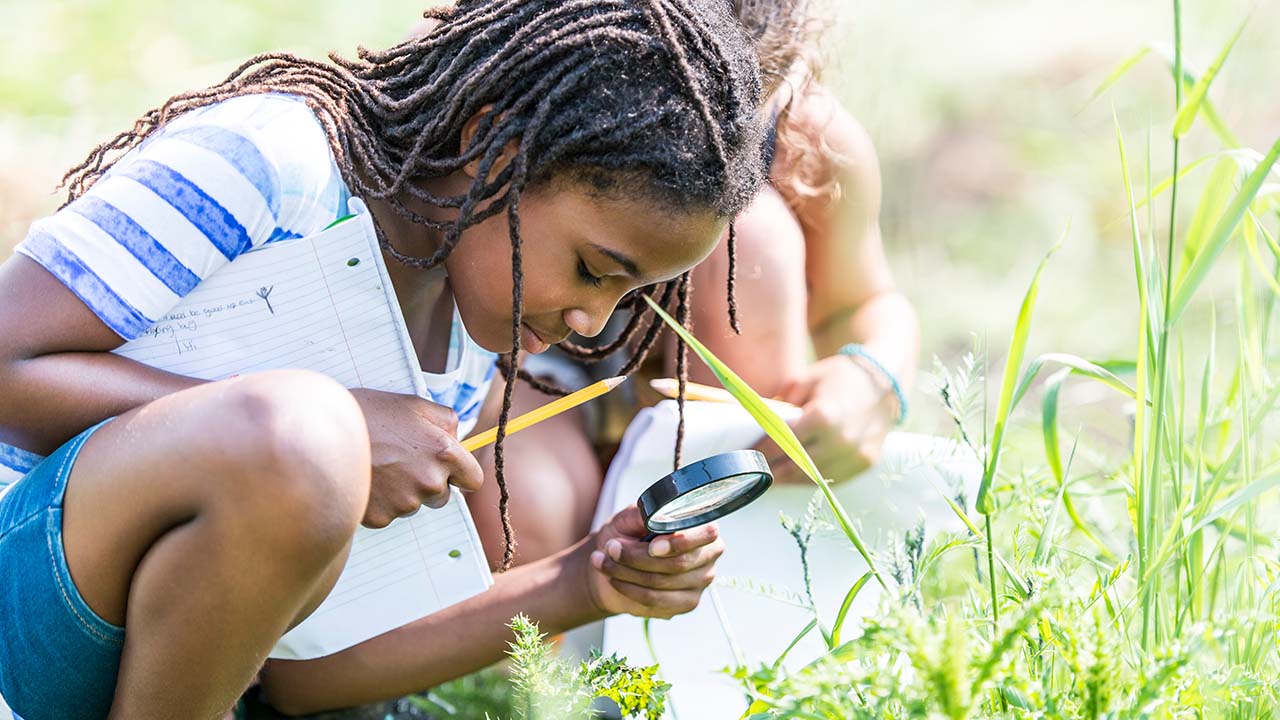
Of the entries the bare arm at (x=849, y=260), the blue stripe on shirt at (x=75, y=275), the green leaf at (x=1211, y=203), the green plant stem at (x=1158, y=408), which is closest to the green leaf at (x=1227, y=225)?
the green plant stem at (x=1158, y=408)

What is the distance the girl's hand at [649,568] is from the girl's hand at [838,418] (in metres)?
0.25

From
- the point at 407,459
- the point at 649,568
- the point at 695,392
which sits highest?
the point at 407,459

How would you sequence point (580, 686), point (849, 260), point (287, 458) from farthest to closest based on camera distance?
point (849, 260), point (580, 686), point (287, 458)

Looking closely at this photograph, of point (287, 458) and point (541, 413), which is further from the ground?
point (287, 458)

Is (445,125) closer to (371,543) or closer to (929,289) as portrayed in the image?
(371,543)

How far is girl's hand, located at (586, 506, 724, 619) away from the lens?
4.28 feet

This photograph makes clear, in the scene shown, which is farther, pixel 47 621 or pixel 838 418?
pixel 838 418

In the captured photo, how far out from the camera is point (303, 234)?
1.19 m

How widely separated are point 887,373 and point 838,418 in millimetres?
148

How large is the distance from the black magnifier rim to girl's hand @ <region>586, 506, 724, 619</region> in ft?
0.21

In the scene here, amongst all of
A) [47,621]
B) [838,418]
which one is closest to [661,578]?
[838,418]

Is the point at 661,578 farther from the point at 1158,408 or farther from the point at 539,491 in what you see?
the point at 1158,408

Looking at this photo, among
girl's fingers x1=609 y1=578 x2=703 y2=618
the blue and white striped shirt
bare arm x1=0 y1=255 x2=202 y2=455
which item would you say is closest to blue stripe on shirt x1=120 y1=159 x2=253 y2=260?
the blue and white striped shirt

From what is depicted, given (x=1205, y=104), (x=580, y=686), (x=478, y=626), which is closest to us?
(x=580, y=686)
